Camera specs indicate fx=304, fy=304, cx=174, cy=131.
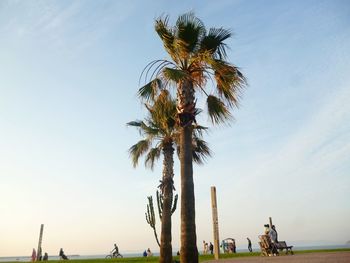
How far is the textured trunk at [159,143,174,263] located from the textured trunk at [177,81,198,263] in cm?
735

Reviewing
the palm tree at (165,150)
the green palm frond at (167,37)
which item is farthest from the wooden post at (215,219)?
the green palm frond at (167,37)

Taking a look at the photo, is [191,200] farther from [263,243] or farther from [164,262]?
[263,243]

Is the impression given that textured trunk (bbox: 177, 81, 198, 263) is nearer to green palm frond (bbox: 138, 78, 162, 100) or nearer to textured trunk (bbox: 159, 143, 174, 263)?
green palm frond (bbox: 138, 78, 162, 100)

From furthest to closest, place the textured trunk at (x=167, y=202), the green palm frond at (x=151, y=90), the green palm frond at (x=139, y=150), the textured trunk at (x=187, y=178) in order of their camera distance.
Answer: the green palm frond at (x=139, y=150) → the textured trunk at (x=167, y=202) → the green palm frond at (x=151, y=90) → the textured trunk at (x=187, y=178)

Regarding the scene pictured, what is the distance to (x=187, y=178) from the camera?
10.1 m

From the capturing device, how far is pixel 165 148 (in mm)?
18719

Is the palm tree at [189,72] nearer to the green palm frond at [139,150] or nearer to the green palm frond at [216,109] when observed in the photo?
the green palm frond at [216,109]

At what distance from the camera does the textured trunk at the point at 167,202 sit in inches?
636

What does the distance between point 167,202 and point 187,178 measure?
26.1 ft

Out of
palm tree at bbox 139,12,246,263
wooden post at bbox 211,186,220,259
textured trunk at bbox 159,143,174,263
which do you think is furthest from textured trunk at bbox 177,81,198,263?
textured trunk at bbox 159,143,174,263

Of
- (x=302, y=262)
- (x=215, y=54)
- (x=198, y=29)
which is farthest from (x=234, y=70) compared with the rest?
(x=302, y=262)

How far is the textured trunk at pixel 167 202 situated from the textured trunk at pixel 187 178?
7.35 meters

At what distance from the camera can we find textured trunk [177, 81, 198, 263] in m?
9.23

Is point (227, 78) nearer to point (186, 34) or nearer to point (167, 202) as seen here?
point (186, 34)
